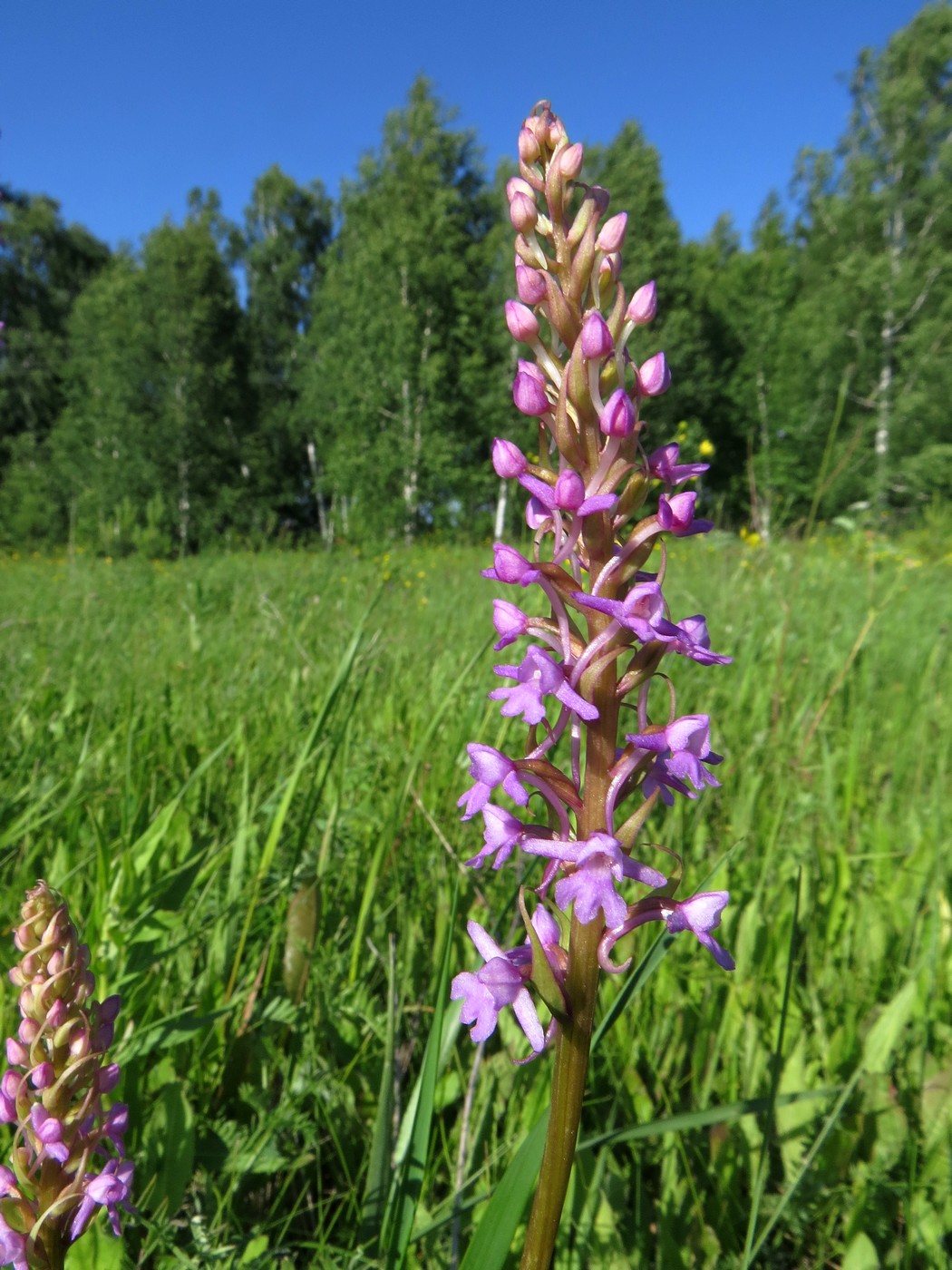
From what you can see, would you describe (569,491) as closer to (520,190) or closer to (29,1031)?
(520,190)

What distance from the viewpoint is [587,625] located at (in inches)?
29.3

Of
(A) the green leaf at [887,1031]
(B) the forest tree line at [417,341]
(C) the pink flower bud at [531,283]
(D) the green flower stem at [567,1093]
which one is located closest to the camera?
(D) the green flower stem at [567,1093]

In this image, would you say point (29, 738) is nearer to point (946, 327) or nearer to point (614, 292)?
point (614, 292)

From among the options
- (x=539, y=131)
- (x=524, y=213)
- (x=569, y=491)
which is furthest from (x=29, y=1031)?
(x=539, y=131)

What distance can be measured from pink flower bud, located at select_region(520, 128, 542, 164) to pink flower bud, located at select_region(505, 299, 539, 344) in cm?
16

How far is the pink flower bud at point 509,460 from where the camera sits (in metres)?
0.79

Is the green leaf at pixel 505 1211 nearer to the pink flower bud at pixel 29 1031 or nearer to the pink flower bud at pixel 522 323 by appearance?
the pink flower bud at pixel 29 1031

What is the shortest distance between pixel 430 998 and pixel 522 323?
1.29 m

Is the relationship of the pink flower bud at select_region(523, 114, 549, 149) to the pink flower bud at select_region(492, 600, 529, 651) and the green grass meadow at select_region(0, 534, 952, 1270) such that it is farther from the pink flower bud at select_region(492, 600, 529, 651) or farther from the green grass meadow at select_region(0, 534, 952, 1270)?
the green grass meadow at select_region(0, 534, 952, 1270)

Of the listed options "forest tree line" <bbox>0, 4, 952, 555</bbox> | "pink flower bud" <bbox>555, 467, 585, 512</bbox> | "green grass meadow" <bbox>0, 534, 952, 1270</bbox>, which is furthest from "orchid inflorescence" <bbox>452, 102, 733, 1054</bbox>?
"forest tree line" <bbox>0, 4, 952, 555</bbox>

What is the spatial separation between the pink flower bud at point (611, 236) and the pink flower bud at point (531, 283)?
7cm

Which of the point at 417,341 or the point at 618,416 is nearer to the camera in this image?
the point at 618,416

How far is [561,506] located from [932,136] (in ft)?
107

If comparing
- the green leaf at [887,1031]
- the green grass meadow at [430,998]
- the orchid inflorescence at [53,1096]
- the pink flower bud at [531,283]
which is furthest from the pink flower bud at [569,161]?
the green leaf at [887,1031]
